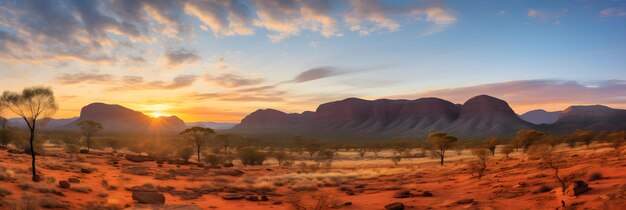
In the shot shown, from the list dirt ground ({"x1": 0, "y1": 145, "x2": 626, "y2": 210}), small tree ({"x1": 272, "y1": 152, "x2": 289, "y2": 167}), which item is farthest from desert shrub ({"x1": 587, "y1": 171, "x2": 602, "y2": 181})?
small tree ({"x1": 272, "y1": 152, "x2": 289, "y2": 167})

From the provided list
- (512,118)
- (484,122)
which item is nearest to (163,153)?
(484,122)

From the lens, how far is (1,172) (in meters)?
20.2

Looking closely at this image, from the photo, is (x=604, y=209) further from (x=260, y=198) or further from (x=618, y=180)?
(x=260, y=198)

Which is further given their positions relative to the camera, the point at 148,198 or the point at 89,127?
the point at 89,127

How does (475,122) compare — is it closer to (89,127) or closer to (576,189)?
(89,127)

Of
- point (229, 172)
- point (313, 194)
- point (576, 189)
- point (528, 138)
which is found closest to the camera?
point (576, 189)

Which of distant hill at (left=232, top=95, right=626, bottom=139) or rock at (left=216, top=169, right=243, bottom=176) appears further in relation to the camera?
distant hill at (left=232, top=95, right=626, bottom=139)

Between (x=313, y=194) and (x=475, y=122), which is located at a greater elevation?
(x=475, y=122)

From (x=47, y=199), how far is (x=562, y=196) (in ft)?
73.0

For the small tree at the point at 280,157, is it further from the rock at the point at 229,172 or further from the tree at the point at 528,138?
the tree at the point at 528,138

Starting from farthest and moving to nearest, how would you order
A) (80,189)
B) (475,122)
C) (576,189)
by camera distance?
(475,122) → (80,189) → (576,189)

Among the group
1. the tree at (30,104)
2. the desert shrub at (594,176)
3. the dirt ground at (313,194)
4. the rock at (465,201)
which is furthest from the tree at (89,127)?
the desert shrub at (594,176)

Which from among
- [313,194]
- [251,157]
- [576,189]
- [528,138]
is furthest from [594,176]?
[528,138]

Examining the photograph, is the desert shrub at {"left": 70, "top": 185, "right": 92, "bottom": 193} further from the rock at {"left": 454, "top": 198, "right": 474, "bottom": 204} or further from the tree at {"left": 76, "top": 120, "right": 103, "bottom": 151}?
the tree at {"left": 76, "top": 120, "right": 103, "bottom": 151}
